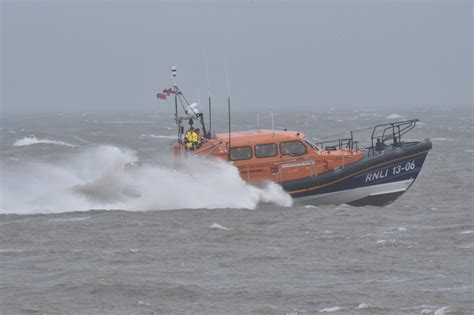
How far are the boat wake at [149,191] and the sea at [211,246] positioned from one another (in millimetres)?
29

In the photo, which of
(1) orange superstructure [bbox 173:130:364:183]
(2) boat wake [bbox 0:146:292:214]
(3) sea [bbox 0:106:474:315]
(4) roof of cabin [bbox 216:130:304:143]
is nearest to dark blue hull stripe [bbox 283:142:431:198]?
(1) orange superstructure [bbox 173:130:364:183]

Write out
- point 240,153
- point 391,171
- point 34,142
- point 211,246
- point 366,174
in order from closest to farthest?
point 211,246
point 240,153
point 366,174
point 391,171
point 34,142

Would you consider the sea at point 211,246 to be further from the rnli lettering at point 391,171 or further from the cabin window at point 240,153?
the rnli lettering at point 391,171

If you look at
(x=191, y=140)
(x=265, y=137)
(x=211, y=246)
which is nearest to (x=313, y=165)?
(x=265, y=137)

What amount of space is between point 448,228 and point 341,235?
8.24 ft

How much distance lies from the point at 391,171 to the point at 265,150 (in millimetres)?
3223

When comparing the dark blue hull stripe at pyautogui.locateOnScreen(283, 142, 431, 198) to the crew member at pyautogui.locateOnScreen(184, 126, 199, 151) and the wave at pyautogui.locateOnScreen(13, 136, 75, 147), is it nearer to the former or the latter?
the crew member at pyautogui.locateOnScreen(184, 126, 199, 151)

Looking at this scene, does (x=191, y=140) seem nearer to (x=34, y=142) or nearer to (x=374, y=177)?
(x=374, y=177)

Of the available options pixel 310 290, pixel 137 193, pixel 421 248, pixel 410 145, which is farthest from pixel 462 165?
pixel 310 290

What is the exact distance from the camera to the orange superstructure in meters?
21.9

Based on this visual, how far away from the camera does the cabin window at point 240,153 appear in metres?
21.9

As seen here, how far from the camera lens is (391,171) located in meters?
22.2

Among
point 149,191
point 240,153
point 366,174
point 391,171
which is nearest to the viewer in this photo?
point 240,153

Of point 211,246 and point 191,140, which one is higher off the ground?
point 191,140
